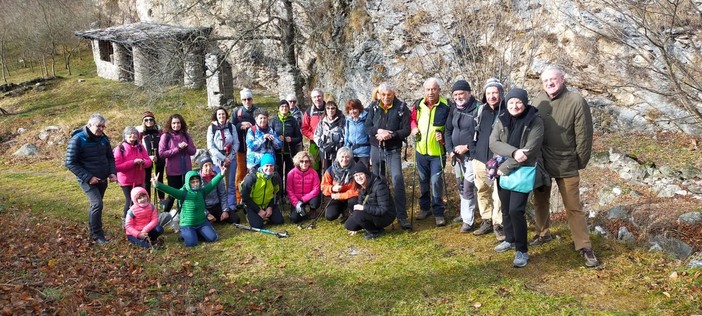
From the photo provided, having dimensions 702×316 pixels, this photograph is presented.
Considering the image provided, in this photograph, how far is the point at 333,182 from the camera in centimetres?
690

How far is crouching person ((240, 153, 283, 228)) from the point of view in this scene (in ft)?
23.6

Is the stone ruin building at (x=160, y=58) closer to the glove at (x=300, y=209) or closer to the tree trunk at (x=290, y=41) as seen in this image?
the tree trunk at (x=290, y=41)

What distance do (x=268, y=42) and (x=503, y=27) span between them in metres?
13.8

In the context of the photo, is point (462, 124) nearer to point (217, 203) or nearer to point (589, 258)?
point (589, 258)

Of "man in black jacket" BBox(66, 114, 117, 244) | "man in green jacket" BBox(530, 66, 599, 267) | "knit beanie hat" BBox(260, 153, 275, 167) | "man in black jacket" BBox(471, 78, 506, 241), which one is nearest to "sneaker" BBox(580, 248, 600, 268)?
"man in green jacket" BBox(530, 66, 599, 267)

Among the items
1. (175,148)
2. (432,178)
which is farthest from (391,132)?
(175,148)

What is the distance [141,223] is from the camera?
671 cm

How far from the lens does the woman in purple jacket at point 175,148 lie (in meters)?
7.51

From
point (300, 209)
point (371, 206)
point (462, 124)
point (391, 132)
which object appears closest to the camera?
point (462, 124)

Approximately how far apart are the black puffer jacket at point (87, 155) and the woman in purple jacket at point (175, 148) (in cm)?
95

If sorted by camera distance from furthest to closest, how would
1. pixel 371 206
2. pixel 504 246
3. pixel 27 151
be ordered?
pixel 27 151
pixel 371 206
pixel 504 246

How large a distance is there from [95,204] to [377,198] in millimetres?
3716

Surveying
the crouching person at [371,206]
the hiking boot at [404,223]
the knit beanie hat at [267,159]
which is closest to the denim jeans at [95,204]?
the knit beanie hat at [267,159]

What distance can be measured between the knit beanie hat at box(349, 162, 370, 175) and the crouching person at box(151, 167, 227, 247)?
6.38ft
